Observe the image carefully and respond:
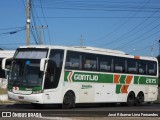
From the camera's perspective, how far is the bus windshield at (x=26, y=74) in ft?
72.3

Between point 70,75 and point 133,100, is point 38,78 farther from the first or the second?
point 133,100

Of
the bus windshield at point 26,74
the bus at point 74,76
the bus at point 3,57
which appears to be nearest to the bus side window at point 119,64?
the bus at point 74,76

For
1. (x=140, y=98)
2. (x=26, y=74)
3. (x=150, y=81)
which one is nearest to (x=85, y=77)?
(x=26, y=74)

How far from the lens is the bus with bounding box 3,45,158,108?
22.1 metres

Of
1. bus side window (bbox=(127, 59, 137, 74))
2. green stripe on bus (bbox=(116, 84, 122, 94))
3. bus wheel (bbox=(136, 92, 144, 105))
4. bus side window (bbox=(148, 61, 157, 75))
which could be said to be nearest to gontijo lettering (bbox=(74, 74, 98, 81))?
green stripe on bus (bbox=(116, 84, 122, 94))

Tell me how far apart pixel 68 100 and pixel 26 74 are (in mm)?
2831

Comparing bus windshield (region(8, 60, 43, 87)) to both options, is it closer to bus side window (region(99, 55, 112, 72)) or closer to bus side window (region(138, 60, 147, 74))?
bus side window (region(99, 55, 112, 72))

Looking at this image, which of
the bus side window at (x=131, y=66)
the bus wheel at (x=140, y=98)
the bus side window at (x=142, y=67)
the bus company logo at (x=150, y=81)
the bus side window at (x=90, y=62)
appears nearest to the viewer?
the bus side window at (x=90, y=62)

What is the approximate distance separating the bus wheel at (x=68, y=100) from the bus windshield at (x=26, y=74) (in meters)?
2.17

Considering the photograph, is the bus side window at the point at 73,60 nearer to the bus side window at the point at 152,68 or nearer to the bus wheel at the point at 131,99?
the bus wheel at the point at 131,99

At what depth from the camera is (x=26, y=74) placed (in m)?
22.2

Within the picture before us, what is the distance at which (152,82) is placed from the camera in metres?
31.7

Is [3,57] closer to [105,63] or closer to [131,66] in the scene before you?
[131,66]

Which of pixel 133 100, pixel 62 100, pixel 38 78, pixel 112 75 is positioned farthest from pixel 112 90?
pixel 38 78
